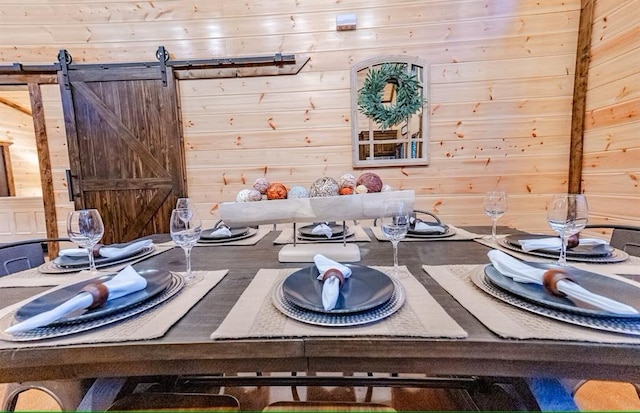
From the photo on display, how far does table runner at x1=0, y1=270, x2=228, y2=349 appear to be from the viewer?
0.52 meters

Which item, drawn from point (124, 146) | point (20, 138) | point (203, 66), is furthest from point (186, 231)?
point (20, 138)

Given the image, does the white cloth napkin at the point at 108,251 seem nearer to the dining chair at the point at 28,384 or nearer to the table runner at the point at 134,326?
the dining chair at the point at 28,384

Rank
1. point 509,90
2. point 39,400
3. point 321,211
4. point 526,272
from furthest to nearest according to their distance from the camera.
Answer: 1. point 509,90
2. point 39,400
3. point 321,211
4. point 526,272

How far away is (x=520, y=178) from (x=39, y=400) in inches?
143

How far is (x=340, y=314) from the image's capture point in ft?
1.88

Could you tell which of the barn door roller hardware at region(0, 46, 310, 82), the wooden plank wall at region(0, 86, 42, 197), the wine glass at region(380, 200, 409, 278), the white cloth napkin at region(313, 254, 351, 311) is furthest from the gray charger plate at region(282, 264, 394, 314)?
the wooden plank wall at region(0, 86, 42, 197)

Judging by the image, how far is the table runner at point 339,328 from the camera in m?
0.52

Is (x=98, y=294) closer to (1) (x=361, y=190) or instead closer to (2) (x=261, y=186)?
(2) (x=261, y=186)

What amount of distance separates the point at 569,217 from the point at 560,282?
405mm

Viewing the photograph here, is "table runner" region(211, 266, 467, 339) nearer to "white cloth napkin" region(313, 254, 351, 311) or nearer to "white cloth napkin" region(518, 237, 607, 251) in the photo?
"white cloth napkin" region(313, 254, 351, 311)

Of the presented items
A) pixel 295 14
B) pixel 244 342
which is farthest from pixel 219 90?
pixel 244 342

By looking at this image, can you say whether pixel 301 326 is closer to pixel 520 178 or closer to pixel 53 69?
pixel 520 178

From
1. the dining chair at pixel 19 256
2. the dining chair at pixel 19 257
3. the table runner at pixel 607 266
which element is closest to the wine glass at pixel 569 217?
the table runner at pixel 607 266

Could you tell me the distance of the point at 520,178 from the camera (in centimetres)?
246
